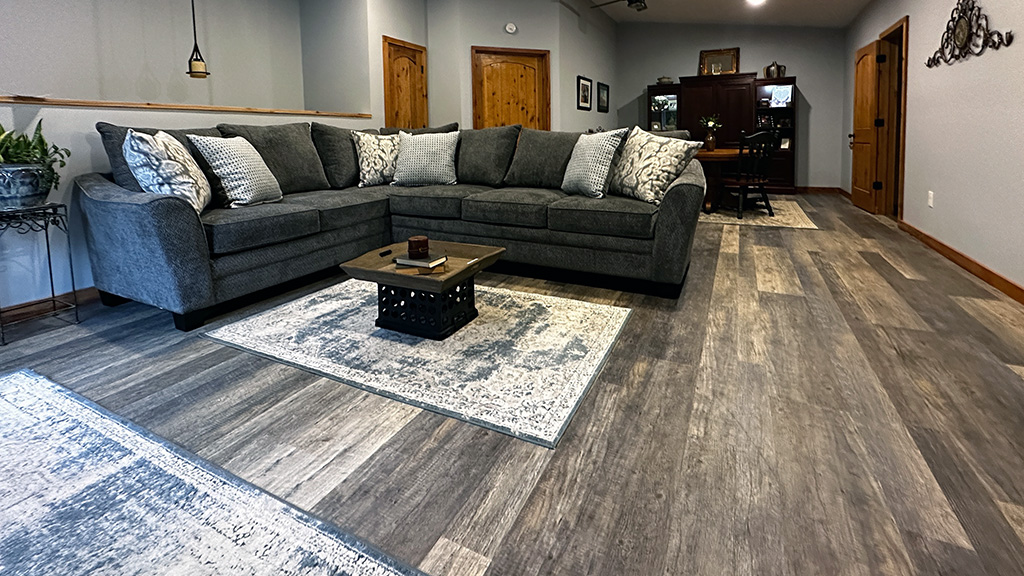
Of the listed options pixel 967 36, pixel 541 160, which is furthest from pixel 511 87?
pixel 967 36

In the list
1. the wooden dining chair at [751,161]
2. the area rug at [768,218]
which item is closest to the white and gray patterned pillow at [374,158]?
the area rug at [768,218]

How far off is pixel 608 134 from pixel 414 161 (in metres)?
1.52

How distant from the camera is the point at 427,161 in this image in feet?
14.1

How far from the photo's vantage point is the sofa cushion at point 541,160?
3979 mm

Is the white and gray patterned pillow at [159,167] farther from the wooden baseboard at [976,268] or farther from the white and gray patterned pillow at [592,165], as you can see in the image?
the wooden baseboard at [976,268]

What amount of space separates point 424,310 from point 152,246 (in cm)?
132

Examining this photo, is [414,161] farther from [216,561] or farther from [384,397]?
[216,561]

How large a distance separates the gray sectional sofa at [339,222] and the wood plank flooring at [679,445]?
0.97 ft

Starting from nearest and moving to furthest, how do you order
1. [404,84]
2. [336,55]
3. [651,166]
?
[651,166], [336,55], [404,84]

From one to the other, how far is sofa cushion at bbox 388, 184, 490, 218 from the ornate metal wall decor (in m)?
3.24

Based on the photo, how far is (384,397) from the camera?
2037 mm

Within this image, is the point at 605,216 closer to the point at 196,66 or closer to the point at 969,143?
the point at 969,143

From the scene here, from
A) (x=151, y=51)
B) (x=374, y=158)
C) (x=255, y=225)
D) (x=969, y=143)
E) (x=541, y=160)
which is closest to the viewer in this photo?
(x=255, y=225)

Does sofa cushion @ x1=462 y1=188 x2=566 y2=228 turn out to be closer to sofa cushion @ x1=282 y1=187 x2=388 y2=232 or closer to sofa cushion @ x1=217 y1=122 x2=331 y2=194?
sofa cushion @ x1=282 y1=187 x2=388 y2=232
